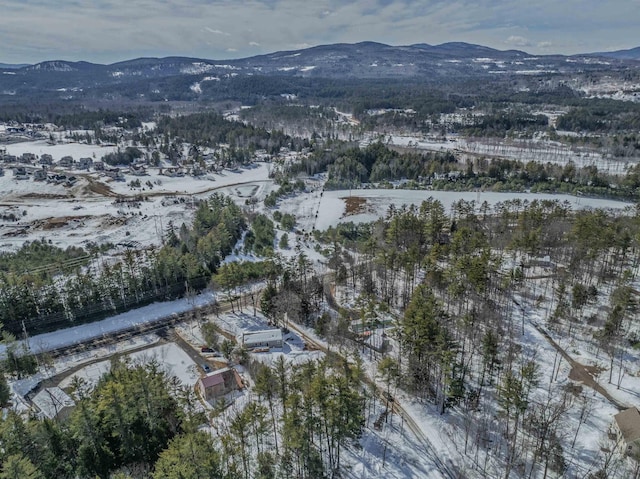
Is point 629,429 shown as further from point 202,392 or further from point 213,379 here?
point 202,392

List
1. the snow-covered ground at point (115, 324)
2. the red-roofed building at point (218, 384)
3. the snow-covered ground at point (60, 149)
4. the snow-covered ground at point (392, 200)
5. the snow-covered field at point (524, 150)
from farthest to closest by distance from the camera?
the snow-covered ground at point (60, 149) → the snow-covered field at point (524, 150) → the snow-covered ground at point (392, 200) → the snow-covered ground at point (115, 324) → the red-roofed building at point (218, 384)


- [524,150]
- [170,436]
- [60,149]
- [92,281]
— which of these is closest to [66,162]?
[60,149]

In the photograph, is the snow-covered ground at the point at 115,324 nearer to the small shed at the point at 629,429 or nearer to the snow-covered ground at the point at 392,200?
the snow-covered ground at the point at 392,200

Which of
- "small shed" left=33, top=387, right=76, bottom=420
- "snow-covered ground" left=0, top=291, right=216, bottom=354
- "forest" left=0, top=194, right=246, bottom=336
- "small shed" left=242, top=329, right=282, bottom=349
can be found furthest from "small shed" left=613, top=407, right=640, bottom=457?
"forest" left=0, top=194, right=246, bottom=336

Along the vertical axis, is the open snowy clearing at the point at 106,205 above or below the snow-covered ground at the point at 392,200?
below

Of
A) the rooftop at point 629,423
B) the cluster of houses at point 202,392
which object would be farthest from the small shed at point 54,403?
the rooftop at point 629,423

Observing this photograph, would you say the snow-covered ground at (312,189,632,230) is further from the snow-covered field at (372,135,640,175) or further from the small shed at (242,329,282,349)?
the small shed at (242,329,282,349)

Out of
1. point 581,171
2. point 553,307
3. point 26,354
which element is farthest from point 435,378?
point 581,171
